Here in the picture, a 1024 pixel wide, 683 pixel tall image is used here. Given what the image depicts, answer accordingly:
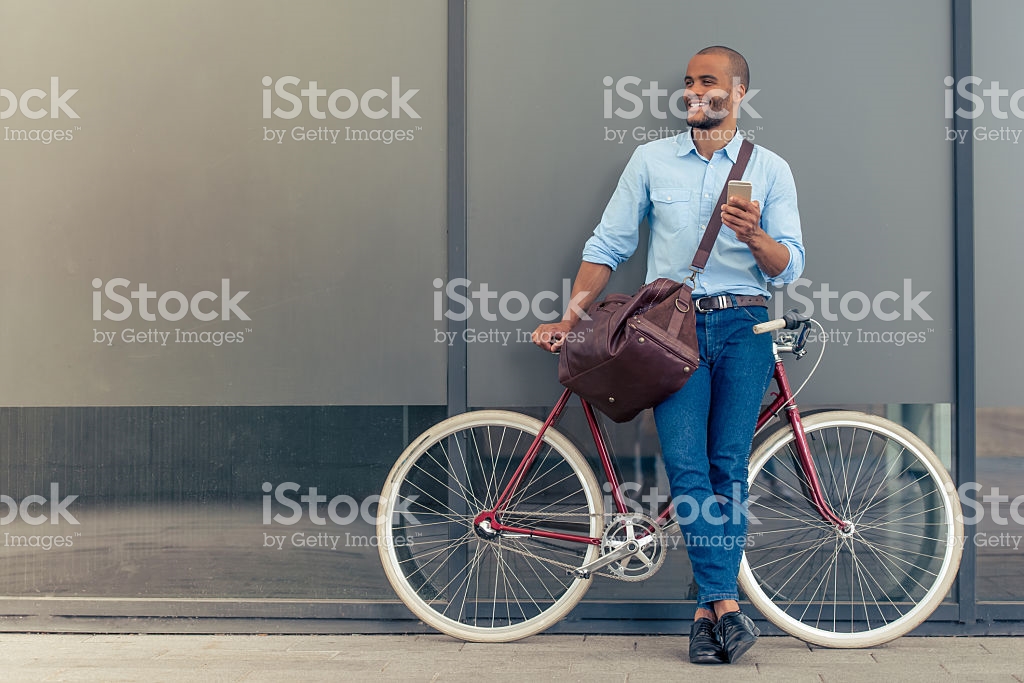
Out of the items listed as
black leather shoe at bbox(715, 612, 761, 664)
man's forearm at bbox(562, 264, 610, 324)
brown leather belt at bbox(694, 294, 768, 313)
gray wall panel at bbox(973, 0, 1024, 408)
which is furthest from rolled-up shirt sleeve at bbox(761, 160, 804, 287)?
black leather shoe at bbox(715, 612, 761, 664)

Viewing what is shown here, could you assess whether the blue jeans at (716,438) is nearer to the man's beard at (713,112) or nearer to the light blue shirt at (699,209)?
the light blue shirt at (699,209)

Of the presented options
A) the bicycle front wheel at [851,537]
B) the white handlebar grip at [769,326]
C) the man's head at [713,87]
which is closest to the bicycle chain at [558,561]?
the bicycle front wheel at [851,537]

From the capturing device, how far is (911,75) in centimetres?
353

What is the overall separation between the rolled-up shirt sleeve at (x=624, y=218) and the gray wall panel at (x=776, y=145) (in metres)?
0.20

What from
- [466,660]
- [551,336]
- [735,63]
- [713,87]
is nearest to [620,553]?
[466,660]

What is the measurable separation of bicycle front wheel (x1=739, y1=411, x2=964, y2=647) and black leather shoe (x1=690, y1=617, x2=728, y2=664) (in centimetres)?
41

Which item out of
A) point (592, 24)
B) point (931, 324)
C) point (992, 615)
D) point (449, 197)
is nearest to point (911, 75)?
point (931, 324)

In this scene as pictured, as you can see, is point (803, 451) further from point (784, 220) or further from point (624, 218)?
point (624, 218)

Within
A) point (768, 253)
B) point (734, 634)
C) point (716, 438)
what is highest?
point (768, 253)

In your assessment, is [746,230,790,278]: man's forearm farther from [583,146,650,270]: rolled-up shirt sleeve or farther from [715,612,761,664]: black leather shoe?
[715,612,761,664]: black leather shoe

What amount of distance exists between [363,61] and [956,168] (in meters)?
2.23

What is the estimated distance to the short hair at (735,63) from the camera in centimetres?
323

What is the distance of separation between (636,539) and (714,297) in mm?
848

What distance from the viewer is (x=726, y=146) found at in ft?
10.6
